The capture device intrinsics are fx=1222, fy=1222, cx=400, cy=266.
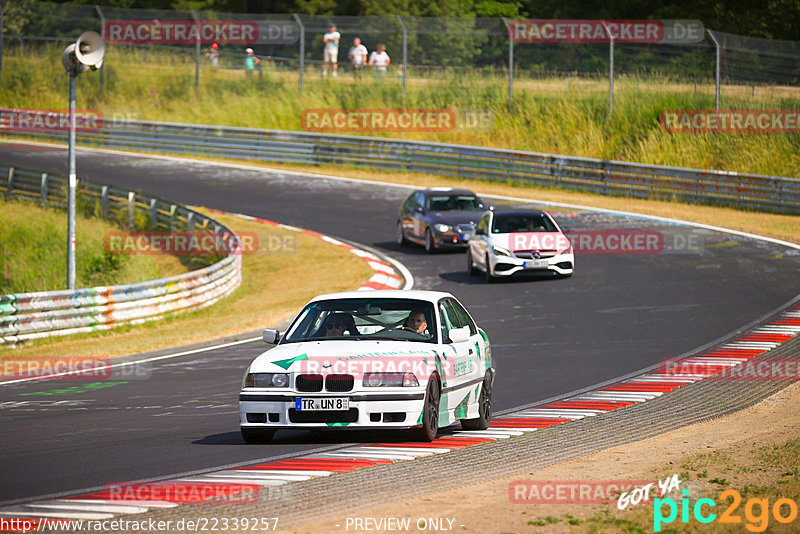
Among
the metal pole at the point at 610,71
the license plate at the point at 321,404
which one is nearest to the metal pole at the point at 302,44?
the metal pole at the point at 610,71

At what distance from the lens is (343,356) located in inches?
397

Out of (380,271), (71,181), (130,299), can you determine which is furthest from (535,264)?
(71,181)

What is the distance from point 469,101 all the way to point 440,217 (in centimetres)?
1655

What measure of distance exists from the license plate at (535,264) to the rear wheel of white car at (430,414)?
13357mm

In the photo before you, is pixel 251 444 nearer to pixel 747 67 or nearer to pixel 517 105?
pixel 747 67

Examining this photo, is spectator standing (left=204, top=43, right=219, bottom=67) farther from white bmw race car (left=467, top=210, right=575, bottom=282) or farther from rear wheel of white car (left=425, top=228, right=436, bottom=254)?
white bmw race car (left=467, top=210, right=575, bottom=282)

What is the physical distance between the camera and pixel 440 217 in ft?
89.7

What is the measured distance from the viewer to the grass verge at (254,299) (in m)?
18.7

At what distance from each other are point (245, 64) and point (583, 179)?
16.7 m

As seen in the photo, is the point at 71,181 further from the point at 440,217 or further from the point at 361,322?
the point at 440,217

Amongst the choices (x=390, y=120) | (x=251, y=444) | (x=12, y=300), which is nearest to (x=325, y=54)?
(x=390, y=120)

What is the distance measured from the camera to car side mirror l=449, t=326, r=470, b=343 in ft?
34.8

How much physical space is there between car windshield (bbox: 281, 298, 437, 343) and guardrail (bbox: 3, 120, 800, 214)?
22284mm

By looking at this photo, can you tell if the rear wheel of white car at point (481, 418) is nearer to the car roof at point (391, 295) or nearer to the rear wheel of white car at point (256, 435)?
the car roof at point (391, 295)
